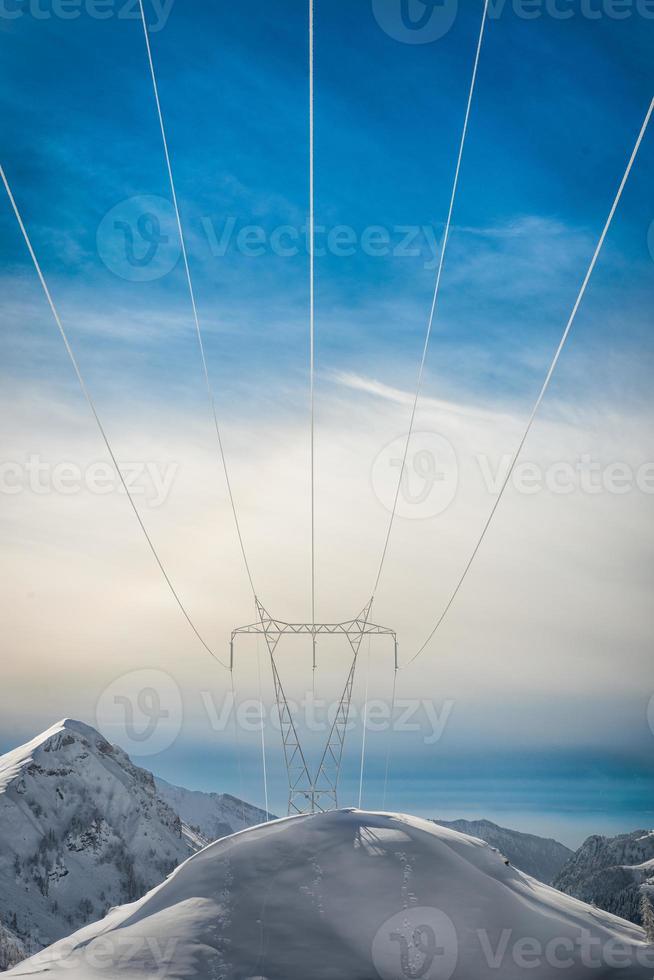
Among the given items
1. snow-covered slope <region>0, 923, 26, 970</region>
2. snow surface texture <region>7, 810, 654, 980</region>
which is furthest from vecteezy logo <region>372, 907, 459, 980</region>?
snow-covered slope <region>0, 923, 26, 970</region>

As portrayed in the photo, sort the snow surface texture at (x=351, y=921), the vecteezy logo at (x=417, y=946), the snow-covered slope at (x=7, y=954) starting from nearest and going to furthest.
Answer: the vecteezy logo at (x=417, y=946) < the snow surface texture at (x=351, y=921) < the snow-covered slope at (x=7, y=954)

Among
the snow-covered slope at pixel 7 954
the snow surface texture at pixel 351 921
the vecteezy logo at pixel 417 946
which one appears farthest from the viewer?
the snow-covered slope at pixel 7 954

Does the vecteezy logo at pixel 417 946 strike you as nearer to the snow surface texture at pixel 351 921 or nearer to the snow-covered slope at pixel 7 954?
the snow surface texture at pixel 351 921

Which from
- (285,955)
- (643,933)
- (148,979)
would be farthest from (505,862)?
(148,979)

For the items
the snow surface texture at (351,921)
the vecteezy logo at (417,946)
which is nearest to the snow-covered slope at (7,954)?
the snow surface texture at (351,921)

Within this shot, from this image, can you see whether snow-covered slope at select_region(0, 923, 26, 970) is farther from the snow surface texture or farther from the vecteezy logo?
the vecteezy logo

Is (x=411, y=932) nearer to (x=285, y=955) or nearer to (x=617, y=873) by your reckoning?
(x=285, y=955)

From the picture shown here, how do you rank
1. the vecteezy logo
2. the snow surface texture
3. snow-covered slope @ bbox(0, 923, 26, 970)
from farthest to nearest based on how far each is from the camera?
snow-covered slope @ bbox(0, 923, 26, 970)
the snow surface texture
the vecteezy logo
